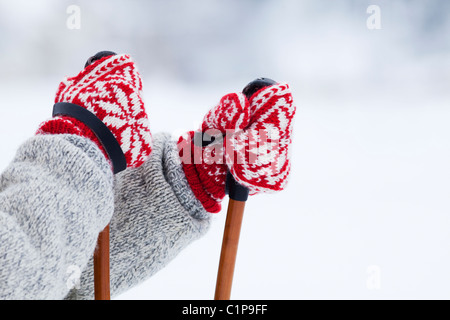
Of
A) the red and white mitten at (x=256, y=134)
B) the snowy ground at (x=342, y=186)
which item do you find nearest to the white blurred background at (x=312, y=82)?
the snowy ground at (x=342, y=186)

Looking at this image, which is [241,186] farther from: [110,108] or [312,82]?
[312,82]

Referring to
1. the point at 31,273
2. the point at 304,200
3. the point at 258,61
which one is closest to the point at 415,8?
the point at 258,61

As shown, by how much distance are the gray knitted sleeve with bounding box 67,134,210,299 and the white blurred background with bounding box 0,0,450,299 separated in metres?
0.49

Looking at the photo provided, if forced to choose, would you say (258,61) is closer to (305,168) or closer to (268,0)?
(268,0)

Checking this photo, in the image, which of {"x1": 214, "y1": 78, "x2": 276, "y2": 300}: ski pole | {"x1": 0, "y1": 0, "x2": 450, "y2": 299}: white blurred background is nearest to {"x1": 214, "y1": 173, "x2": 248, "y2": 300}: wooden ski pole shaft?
{"x1": 214, "y1": 78, "x2": 276, "y2": 300}: ski pole

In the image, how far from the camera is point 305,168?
128 cm

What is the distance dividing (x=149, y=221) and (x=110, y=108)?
0.15m

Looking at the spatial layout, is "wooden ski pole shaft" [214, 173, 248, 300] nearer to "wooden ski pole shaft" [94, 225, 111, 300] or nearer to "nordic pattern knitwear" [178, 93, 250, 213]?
"nordic pattern knitwear" [178, 93, 250, 213]

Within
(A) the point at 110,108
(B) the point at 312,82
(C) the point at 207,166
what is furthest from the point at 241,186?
(B) the point at 312,82

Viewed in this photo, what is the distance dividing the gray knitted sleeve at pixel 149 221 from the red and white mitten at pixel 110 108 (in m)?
0.05

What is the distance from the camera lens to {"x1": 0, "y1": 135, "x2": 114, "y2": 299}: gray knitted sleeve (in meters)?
0.41

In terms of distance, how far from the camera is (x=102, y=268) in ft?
1.91

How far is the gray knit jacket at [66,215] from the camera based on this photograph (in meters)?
0.42

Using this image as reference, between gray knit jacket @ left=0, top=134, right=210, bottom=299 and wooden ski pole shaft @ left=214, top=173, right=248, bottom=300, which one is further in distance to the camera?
wooden ski pole shaft @ left=214, top=173, right=248, bottom=300
